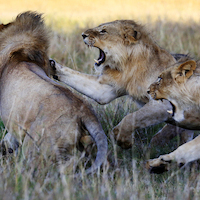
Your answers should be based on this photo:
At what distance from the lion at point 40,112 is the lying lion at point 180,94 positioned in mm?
513

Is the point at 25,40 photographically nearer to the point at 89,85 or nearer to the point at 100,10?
the point at 89,85

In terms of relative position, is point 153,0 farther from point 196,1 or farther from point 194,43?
point 194,43

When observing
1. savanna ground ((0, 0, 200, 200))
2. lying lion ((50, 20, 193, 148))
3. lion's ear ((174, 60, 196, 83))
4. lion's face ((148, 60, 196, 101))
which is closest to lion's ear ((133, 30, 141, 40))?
lying lion ((50, 20, 193, 148))

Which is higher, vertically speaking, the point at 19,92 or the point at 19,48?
the point at 19,48

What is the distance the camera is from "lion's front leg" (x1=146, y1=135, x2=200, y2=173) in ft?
9.79

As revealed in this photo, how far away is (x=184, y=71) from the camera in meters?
2.94

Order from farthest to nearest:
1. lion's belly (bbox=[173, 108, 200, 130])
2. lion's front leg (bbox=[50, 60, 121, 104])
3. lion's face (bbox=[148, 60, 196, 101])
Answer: lion's front leg (bbox=[50, 60, 121, 104]), lion's belly (bbox=[173, 108, 200, 130]), lion's face (bbox=[148, 60, 196, 101])

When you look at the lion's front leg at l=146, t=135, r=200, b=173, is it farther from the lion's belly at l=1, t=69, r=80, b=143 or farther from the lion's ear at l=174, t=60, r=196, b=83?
the lion's belly at l=1, t=69, r=80, b=143

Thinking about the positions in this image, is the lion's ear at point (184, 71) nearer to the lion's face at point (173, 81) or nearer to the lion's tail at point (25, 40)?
the lion's face at point (173, 81)

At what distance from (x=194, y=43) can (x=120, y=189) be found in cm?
629

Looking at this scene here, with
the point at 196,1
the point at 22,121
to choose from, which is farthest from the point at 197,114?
the point at 196,1

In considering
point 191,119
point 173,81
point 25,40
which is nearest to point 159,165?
point 173,81

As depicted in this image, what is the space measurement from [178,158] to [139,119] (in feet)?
2.40

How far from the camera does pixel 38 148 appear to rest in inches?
111
